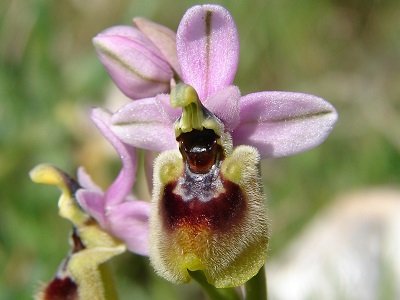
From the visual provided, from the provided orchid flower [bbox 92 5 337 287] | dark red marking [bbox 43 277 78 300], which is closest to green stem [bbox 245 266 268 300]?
orchid flower [bbox 92 5 337 287]

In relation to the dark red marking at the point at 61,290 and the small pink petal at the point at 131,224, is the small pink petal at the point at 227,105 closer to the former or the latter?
the small pink petal at the point at 131,224

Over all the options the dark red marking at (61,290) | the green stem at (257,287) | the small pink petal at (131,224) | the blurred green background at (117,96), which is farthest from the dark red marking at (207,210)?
the blurred green background at (117,96)

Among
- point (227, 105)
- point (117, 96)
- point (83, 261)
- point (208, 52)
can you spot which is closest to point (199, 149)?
point (227, 105)

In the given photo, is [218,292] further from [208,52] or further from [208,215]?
[208,52]

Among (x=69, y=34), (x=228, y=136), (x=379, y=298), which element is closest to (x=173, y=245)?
(x=228, y=136)

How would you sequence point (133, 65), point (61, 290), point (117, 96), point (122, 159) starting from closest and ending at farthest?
point (133, 65) → point (122, 159) → point (61, 290) → point (117, 96)

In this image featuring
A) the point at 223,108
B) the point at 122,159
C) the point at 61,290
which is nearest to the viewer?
the point at 223,108

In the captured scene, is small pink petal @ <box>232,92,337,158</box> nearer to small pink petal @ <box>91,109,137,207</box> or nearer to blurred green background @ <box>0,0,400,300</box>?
small pink petal @ <box>91,109,137,207</box>

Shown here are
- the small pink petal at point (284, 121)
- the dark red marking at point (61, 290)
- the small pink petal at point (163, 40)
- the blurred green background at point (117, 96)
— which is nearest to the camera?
the small pink petal at point (284, 121)
